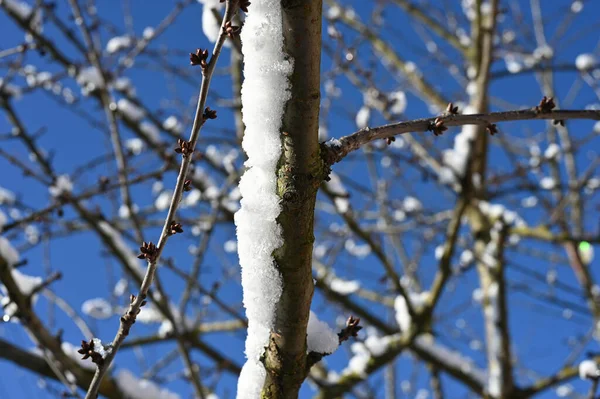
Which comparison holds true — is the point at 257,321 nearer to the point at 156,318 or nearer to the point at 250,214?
the point at 250,214

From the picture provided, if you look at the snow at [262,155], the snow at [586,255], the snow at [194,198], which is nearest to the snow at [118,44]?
the snow at [194,198]

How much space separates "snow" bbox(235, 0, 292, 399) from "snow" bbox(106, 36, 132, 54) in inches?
113

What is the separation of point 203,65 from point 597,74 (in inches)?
155

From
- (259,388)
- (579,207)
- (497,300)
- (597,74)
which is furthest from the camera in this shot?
(579,207)

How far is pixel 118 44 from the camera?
3.36 m

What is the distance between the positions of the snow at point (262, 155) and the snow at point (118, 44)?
2867mm

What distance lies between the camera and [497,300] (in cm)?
321

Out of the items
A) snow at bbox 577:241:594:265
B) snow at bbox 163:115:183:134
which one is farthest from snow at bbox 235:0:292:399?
snow at bbox 577:241:594:265

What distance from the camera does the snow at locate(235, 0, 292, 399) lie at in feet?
2.58

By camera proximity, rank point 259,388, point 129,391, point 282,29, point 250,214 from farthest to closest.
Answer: point 129,391 < point 259,388 < point 250,214 < point 282,29

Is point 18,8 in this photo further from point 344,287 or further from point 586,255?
point 586,255

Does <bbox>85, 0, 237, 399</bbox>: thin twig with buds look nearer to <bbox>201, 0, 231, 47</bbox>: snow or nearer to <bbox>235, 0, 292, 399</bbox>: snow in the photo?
<bbox>235, 0, 292, 399</bbox>: snow

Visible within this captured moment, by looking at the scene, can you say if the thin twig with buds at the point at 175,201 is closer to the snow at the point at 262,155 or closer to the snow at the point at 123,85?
the snow at the point at 262,155

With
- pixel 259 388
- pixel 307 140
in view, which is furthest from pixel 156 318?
pixel 307 140
